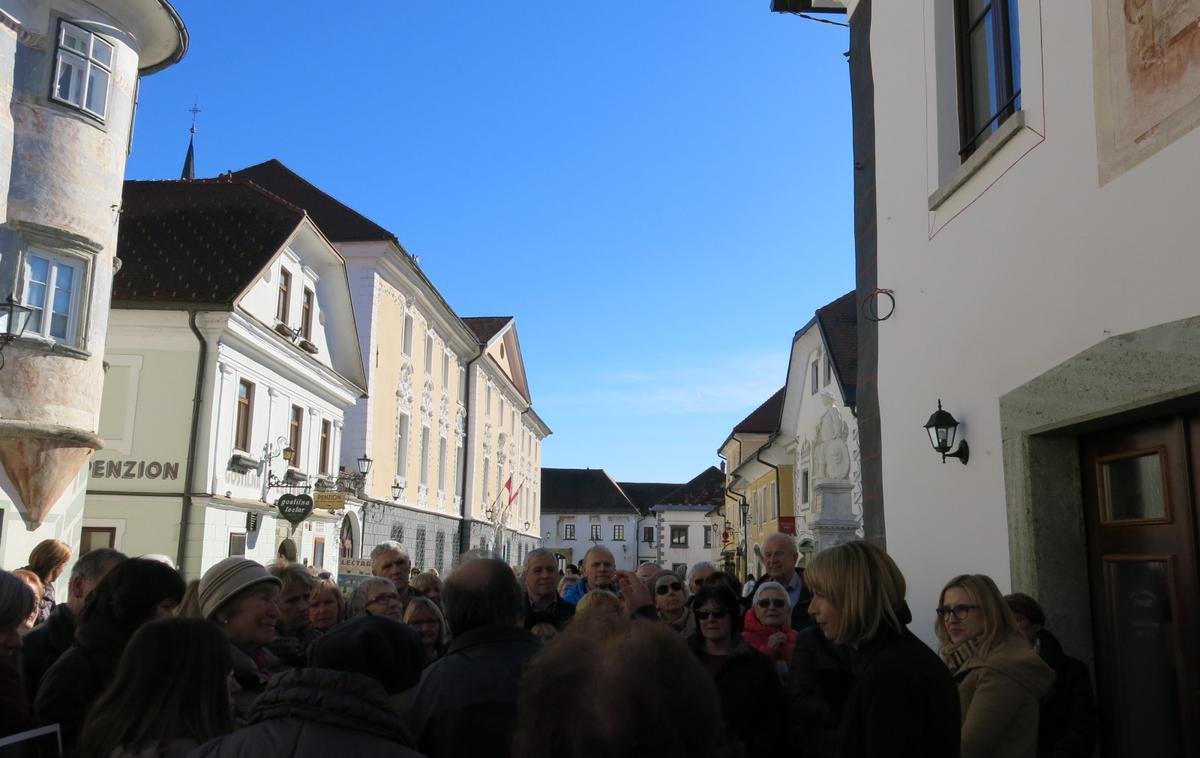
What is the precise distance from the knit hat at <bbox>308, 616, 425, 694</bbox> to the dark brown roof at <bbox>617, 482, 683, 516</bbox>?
9146cm

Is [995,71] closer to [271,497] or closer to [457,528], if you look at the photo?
[271,497]

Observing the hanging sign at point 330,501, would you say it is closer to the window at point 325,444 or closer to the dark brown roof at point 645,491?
the window at point 325,444

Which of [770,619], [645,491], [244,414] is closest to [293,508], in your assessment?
[244,414]

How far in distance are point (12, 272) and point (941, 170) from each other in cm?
1274

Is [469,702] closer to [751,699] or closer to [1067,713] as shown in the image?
[751,699]

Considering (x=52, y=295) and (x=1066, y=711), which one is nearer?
(x=1066, y=711)

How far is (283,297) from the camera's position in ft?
67.1

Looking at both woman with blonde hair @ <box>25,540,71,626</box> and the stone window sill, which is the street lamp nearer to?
woman with blonde hair @ <box>25,540,71,626</box>

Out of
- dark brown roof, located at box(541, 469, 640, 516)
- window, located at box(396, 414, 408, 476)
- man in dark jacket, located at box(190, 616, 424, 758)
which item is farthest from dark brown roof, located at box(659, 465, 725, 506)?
man in dark jacket, located at box(190, 616, 424, 758)

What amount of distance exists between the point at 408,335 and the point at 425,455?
4.85 meters

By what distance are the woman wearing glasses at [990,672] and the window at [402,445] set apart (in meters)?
27.3

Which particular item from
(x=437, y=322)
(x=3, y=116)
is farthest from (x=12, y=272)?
(x=437, y=322)

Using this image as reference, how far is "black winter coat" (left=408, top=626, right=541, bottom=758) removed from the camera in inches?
116

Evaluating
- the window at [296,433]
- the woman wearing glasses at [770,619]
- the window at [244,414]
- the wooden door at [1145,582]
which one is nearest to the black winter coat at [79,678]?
the woman wearing glasses at [770,619]
